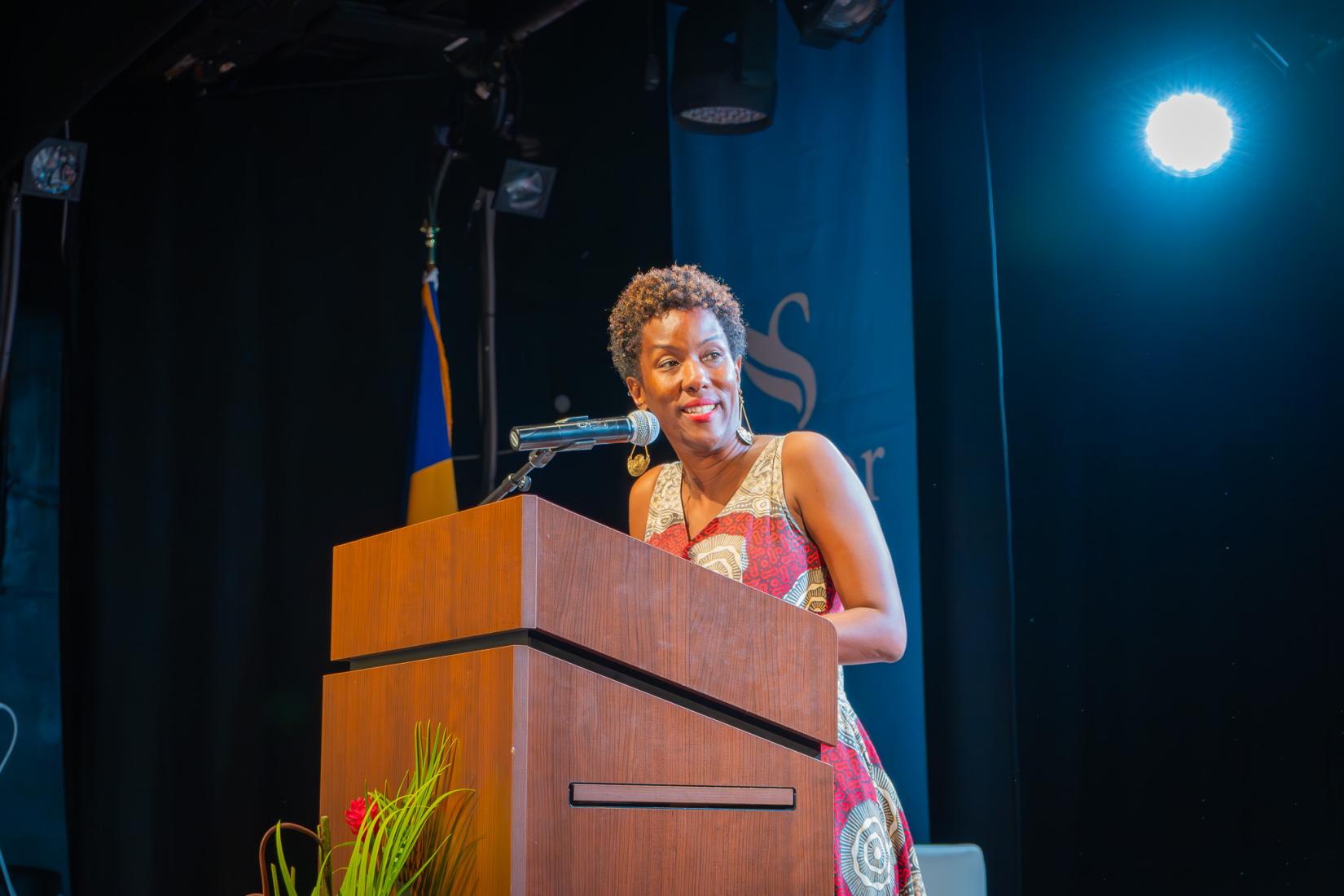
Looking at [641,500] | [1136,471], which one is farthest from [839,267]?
[641,500]

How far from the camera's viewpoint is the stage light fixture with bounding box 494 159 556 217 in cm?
483

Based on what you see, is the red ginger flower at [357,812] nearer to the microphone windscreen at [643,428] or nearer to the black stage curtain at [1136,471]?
the microphone windscreen at [643,428]

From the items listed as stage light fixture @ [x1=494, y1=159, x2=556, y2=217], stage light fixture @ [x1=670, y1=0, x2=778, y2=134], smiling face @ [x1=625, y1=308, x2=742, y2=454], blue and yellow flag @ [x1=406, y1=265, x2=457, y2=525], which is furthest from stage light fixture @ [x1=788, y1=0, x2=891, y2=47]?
smiling face @ [x1=625, y1=308, x2=742, y2=454]

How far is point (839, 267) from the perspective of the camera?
13.6 feet

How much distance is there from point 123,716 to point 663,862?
3.15 m

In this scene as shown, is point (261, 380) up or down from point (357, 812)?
up

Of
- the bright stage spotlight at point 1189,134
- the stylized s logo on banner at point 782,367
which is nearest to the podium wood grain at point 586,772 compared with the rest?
the stylized s logo on banner at point 782,367

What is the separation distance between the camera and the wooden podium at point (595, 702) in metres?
1.44

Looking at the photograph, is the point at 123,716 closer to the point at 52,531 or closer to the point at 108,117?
the point at 52,531

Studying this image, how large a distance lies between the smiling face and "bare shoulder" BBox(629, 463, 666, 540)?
9.0 inches

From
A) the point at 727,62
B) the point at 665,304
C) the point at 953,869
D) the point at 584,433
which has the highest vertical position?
the point at 727,62

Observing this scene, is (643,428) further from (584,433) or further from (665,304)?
(665,304)

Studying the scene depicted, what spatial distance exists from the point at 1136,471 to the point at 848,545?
82.9 inches

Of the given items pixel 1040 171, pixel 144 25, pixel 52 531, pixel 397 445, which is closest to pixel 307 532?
pixel 397 445
